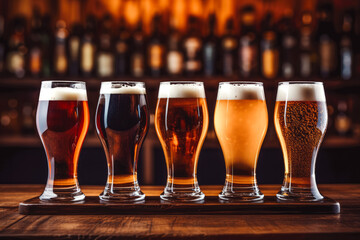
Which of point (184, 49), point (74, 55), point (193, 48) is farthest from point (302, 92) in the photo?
point (74, 55)

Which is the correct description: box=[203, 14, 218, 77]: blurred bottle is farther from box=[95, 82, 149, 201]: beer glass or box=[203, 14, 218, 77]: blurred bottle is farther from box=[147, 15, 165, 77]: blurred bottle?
box=[95, 82, 149, 201]: beer glass

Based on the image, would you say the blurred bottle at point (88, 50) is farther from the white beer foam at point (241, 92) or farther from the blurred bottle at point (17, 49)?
the white beer foam at point (241, 92)

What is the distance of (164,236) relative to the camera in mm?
630

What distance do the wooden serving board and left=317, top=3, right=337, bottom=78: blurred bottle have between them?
6.58ft

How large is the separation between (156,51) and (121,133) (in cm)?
192

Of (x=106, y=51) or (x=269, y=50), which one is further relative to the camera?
(x=106, y=51)

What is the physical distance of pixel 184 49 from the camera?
2.79m

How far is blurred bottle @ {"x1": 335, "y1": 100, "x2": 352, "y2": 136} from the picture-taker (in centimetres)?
276

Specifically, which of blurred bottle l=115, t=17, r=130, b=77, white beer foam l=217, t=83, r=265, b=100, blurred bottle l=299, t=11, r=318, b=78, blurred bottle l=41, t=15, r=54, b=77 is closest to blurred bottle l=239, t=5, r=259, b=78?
blurred bottle l=299, t=11, r=318, b=78

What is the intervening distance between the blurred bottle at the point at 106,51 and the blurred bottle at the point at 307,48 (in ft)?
3.93

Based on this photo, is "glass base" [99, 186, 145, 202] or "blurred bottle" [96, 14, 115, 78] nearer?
"glass base" [99, 186, 145, 202]

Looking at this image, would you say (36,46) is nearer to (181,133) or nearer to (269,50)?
(269,50)

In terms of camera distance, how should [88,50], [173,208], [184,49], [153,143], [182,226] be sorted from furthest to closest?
[184,49] < [88,50] < [153,143] < [173,208] < [182,226]

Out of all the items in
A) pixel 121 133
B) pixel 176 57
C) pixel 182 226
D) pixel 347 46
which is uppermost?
pixel 347 46
